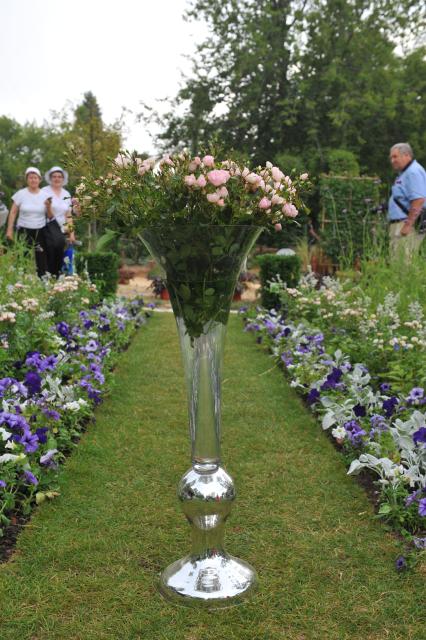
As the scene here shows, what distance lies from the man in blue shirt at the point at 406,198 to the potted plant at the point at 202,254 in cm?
417

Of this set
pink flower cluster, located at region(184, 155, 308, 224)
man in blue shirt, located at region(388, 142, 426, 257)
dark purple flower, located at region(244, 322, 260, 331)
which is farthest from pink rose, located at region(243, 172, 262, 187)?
dark purple flower, located at region(244, 322, 260, 331)

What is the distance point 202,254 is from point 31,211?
5746mm

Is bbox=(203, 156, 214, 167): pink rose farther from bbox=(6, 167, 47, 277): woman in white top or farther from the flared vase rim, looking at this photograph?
bbox=(6, 167, 47, 277): woman in white top

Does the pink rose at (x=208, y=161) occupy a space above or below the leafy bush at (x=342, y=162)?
below

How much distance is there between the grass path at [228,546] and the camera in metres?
1.99

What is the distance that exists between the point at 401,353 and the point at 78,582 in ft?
8.64

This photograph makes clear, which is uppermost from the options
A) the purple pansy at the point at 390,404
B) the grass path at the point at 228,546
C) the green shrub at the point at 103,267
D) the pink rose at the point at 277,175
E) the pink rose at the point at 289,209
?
the pink rose at the point at 277,175

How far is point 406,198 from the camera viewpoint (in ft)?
20.4

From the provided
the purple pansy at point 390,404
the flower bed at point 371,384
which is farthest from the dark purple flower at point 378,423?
the purple pansy at point 390,404

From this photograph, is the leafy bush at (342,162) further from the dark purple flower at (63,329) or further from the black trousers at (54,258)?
the dark purple flower at (63,329)

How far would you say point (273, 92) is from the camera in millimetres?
20609

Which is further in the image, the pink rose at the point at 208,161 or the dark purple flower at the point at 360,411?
the dark purple flower at the point at 360,411

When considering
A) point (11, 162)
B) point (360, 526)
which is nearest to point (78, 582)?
point (360, 526)

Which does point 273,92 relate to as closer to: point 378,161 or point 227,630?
point 378,161
